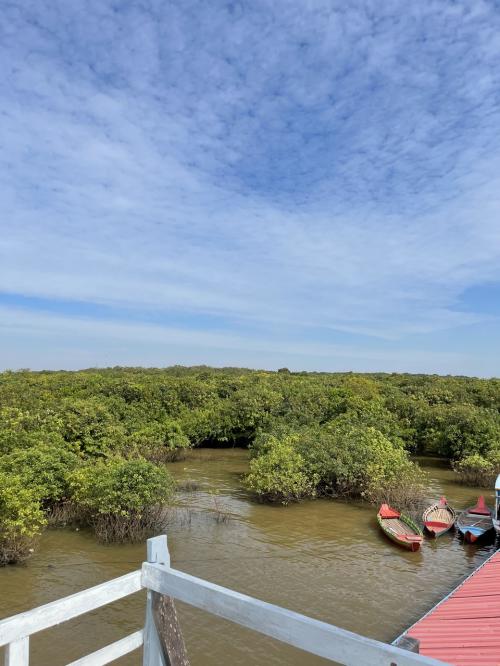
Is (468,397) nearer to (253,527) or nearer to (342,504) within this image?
(342,504)

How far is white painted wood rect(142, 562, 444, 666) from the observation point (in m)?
2.08

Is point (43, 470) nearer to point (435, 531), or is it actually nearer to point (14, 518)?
point (14, 518)

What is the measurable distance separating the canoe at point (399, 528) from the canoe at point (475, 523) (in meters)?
1.31

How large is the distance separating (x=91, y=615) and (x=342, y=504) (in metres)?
10.2

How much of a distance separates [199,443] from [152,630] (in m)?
26.0

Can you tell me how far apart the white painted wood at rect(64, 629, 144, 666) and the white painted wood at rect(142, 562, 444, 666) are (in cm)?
→ 37

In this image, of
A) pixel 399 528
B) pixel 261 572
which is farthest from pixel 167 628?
pixel 399 528

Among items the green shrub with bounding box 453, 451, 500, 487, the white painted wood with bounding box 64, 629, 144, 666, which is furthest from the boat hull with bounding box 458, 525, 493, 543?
the white painted wood with bounding box 64, 629, 144, 666

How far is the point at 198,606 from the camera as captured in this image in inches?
104

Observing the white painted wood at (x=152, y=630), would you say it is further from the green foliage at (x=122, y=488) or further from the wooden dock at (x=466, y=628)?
the green foliage at (x=122, y=488)

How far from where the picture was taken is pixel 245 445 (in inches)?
1166

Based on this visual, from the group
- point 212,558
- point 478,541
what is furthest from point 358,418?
point 212,558

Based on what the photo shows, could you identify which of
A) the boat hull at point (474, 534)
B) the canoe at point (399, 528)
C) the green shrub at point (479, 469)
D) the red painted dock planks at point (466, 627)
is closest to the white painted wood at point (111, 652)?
the red painted dock planks at point (466, 627)

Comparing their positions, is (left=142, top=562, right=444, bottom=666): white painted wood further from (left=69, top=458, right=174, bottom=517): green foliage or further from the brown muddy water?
(left=69, top=458, right=174, bottom=517): green foliage
